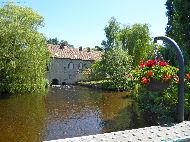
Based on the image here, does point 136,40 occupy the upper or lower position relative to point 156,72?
upper

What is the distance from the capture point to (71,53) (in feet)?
233

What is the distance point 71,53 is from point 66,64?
3.07 m

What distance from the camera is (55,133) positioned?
55.5 feet

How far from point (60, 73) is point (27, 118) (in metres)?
47.4

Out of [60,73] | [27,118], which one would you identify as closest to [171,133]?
[27,118]

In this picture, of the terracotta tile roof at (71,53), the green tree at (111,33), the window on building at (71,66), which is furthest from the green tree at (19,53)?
the window on building at (71,66)

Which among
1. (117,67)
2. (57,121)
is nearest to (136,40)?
(117,67)

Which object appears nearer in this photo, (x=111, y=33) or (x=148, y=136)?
(x=148, y=136)

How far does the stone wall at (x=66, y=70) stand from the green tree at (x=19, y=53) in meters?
31.1

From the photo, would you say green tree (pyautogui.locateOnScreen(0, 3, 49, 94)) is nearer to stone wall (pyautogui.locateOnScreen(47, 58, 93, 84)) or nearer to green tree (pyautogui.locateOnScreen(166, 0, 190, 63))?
green tree (pyautogui.locateOnScreen(166, 0, 190, 63))

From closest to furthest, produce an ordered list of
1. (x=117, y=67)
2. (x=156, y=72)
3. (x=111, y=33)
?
(x=156, y=72), (x=117, y=67), (x=111, y=33)

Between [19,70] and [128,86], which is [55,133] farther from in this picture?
[128,86]

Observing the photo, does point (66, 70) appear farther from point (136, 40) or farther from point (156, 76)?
point (156, 76)

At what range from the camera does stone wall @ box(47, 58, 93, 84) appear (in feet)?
222
